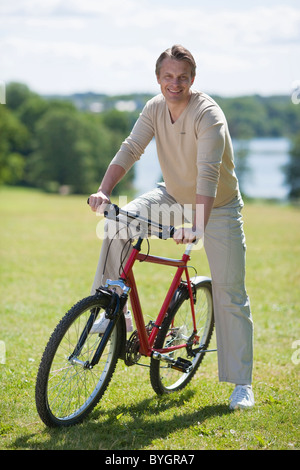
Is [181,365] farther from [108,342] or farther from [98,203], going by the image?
[98,203]

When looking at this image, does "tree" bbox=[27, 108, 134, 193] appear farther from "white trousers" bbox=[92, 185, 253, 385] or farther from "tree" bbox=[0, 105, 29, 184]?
"white trousers" bbox=[92, 185, 253, 385]

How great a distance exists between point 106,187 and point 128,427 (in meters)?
1.50

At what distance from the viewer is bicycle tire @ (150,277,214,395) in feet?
13.6

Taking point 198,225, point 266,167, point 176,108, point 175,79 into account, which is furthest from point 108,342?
point 266,167

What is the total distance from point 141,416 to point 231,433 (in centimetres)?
60

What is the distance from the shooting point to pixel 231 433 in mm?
3715

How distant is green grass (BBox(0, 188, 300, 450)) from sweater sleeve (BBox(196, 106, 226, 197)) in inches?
57.6

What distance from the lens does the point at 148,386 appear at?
4562 mm

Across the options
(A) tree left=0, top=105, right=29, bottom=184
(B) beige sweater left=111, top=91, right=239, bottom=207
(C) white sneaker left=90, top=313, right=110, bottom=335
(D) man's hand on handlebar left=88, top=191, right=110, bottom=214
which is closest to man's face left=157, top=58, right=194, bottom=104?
(B) beige sweater left=111, top=91, right=239, bottom=207

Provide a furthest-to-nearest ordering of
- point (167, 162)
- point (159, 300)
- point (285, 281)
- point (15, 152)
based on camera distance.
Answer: point (15, 152) < point (285, 281) < point (159, 300) < point (167, 162)

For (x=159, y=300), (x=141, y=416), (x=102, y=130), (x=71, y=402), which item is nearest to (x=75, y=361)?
(x=71, y=402)

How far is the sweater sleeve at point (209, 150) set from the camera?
3.68 m

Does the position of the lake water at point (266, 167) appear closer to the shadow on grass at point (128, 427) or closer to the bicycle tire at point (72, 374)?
the shadow on grass at point (128, 427)

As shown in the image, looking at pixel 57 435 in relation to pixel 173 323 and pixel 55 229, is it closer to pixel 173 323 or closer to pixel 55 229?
pixel 173 323
